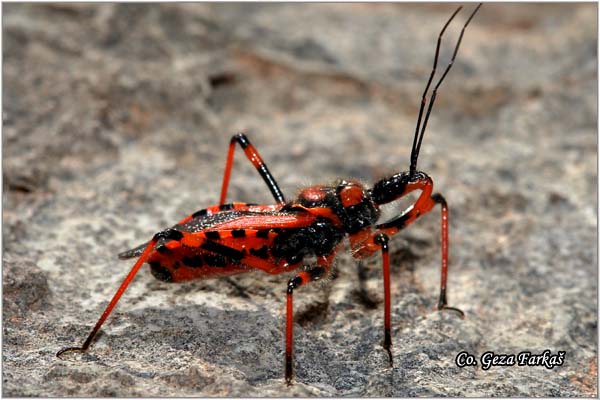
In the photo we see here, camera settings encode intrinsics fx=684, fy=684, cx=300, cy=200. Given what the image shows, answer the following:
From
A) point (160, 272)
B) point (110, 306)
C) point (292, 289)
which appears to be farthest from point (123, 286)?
point (292, 289)

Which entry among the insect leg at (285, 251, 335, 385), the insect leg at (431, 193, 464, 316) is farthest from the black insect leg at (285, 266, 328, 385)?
the insect leg at (431, 193, 464, 316)

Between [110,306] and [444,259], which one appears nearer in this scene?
[110,306]

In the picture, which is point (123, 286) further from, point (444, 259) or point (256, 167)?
point (444, 259)

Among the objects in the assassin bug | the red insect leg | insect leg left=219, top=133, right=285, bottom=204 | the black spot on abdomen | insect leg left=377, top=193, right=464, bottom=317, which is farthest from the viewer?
insect leg left=219, top=133, right=285, bottom=204

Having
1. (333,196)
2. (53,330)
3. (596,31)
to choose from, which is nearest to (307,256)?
(333,196)

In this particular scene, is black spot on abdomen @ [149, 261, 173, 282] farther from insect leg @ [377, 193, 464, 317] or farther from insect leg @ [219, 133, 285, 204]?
insect leg @ [377, 193, 464, 317]
